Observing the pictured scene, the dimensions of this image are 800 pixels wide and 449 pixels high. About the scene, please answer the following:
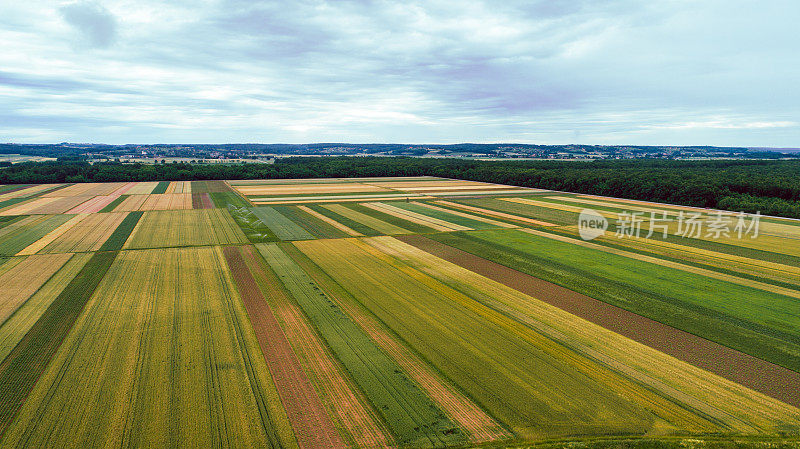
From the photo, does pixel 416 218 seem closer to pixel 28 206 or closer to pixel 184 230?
pixel 184 230

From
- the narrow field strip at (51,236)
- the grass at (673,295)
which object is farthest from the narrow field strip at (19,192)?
the grass at (673,295)

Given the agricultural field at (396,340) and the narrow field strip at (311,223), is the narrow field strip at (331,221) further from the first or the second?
the agricultural field at (396,340)

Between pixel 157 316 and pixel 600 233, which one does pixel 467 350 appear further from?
pixel 600 233

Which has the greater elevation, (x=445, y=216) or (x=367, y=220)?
(x=445, y=216)

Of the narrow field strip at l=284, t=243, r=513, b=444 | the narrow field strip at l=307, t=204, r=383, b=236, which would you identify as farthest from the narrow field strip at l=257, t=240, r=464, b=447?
the narrow field strip at l=307, t=204, r=383, b=236

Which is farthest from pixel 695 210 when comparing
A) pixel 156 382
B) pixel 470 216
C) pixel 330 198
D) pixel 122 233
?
Answer: pixel 122 233

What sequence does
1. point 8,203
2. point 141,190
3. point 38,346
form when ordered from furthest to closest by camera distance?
point 141,190 < point 8,203 < point 38,346
